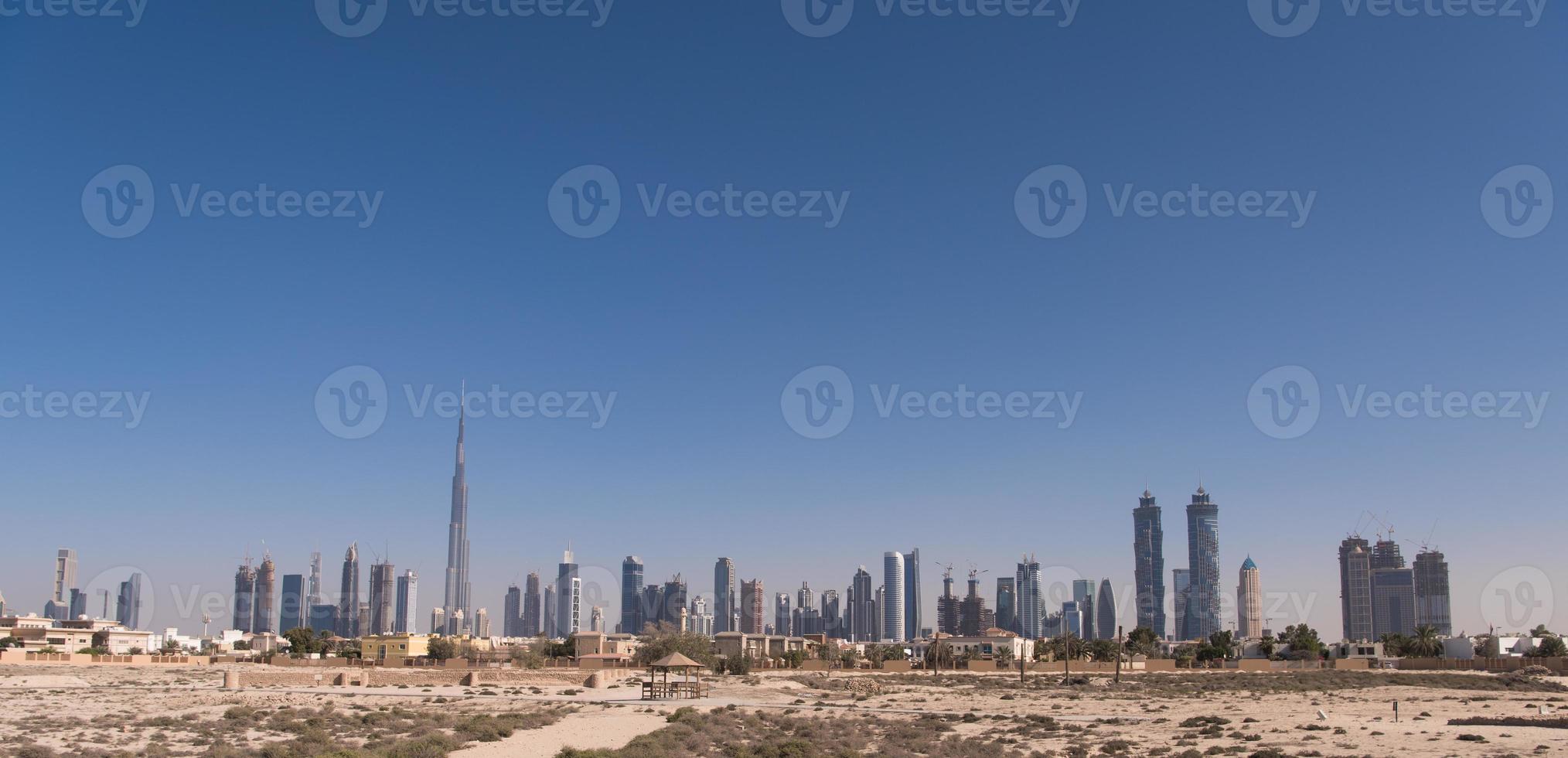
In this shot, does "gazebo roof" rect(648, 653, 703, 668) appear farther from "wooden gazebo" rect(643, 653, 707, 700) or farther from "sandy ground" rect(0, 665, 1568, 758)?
"sandy ground" rect(0, 665, 1568, 758)

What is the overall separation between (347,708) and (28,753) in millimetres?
15730

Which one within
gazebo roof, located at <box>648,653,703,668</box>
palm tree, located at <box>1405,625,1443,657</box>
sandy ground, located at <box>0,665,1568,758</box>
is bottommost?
palm tree, located at <box>1405,625,1443,657</box>

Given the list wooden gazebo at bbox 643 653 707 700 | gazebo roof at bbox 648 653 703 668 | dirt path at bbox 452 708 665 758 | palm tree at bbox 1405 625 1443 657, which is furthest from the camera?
palm tree at bbox 1405 625 1443 657

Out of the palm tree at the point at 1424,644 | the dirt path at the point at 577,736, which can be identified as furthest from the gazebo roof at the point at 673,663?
the palm tree at the point at 1424,644

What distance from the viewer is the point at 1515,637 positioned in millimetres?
113062

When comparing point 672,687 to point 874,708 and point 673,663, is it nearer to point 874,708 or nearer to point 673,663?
point 673,663

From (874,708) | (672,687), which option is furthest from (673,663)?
(874,708)

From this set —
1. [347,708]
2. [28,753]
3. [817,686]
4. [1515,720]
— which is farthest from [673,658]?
[1515,720]

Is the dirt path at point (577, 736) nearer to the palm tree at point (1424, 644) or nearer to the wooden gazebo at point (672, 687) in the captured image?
the wooden gazebo at point (672, 687)

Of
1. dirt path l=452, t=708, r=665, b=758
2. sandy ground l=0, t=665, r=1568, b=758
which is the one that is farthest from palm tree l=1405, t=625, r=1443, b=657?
dirt path l=452, t=708, r=665, b=758

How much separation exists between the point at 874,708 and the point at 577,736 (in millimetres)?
16763

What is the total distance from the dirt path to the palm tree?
85.0 meters

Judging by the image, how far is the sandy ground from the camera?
33.0m

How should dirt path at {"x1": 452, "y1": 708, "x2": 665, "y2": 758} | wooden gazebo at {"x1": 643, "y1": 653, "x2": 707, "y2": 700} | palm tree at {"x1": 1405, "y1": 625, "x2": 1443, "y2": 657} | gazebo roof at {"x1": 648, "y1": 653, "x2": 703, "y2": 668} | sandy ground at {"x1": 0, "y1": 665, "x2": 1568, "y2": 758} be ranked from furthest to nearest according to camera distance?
palm tree at {"x1": 1405, "y1": 625, "x2": 1443, "y2": 657}
wooden gazebo at {"x1": 643, "y1": 653, "x2": 707, "y2": 700}
gazebo roof at {"x1": 648, "y1": 653, "x2": 703, "y2": 668}
sandy ground at {"x1": 0, "y1": 665, "x2": 1568, "y2": 758}
dirt path at {"x1": 452, "y1": 708, "x2": 665, "y2": 758}
